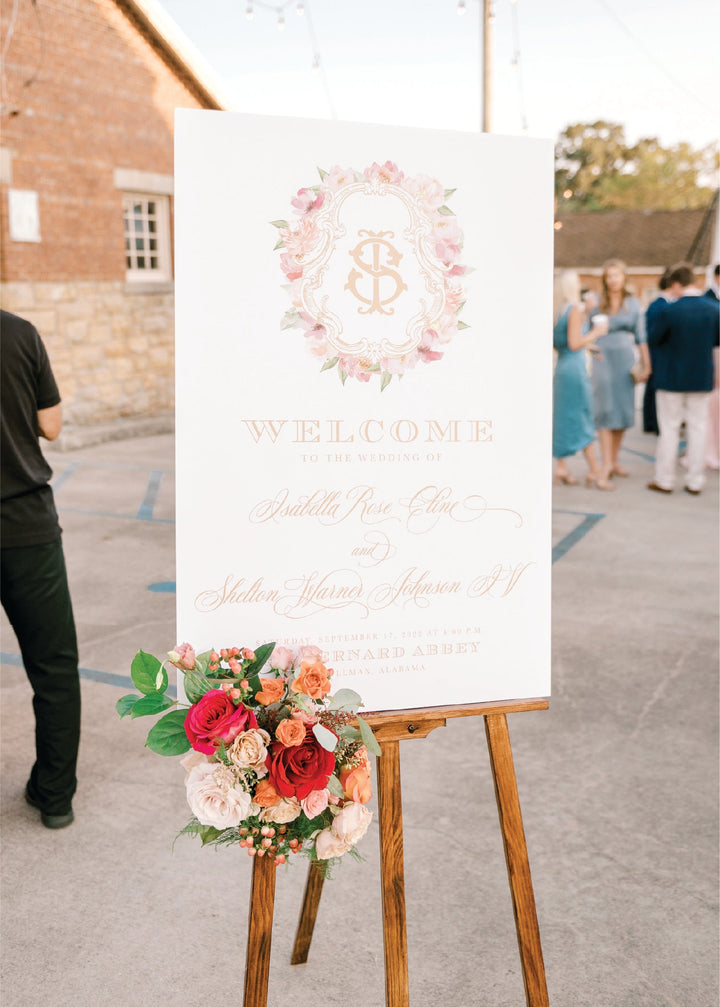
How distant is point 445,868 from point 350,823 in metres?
1.38

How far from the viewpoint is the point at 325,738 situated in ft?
5.32

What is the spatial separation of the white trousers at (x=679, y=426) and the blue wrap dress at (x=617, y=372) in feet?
1.57

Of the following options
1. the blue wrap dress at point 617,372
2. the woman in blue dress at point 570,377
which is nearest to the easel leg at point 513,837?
the woman in blue dress at point 570,377

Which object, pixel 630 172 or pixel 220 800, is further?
pixel 630 172

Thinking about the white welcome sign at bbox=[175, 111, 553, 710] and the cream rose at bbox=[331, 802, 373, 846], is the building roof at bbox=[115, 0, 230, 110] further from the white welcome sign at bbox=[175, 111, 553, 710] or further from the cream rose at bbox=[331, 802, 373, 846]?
the cream rose at bbox=[331, 802, 373, 846]

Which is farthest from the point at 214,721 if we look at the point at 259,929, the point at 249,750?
the point at 259,929

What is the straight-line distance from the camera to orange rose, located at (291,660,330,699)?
1.66m

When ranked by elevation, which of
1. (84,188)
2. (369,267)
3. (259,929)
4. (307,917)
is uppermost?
(84,188)

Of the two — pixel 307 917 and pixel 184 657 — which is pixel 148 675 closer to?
pixel 184 657

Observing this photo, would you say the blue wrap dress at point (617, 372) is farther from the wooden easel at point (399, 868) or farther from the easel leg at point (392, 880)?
the easel leg at point (392, 880)

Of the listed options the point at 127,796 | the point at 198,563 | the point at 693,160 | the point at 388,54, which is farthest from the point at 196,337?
the point at 693,160

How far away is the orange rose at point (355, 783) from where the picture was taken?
170 centimetres

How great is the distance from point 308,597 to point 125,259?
11.4 m

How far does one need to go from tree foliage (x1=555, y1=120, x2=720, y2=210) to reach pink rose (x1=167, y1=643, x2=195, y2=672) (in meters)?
57.0
